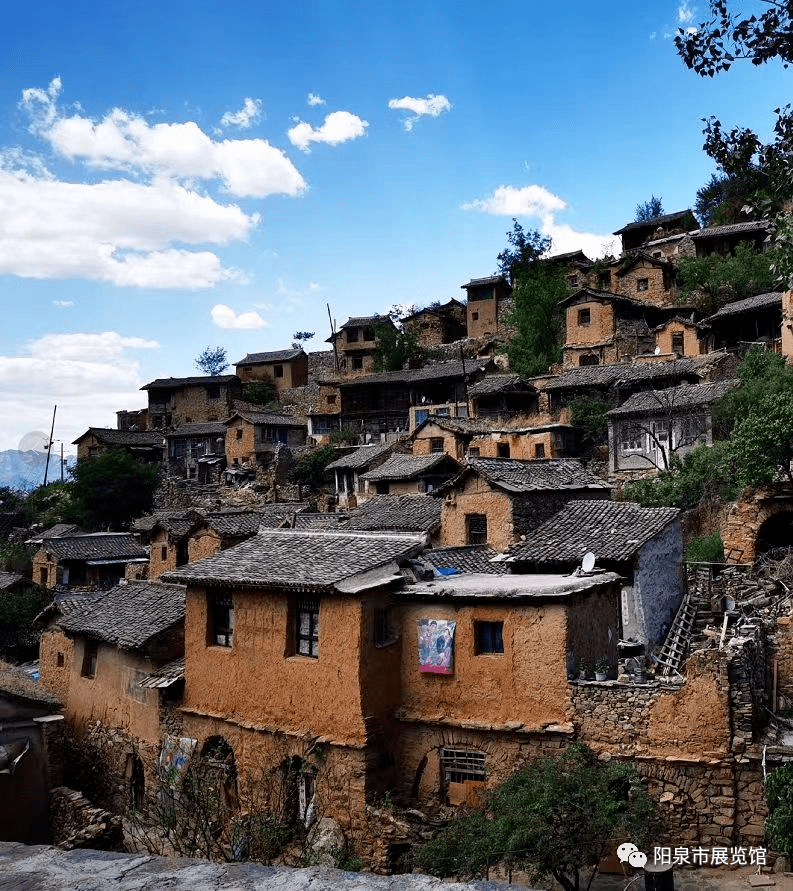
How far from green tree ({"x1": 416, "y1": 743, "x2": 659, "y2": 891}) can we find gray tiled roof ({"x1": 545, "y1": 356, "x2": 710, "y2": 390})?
31.7 meters

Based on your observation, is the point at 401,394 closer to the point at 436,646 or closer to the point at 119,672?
the point at 119,672

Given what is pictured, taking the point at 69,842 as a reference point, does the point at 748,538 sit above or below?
above

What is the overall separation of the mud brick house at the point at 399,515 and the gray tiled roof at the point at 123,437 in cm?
3667

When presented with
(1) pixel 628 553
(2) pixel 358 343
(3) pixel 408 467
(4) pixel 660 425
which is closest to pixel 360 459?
(3) pixel 408 467

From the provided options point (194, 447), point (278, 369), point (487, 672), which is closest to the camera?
point (487, 672)

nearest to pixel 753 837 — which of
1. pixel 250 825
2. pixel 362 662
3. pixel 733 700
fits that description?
pixel 733 700

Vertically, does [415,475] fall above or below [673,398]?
below

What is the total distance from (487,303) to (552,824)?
56596 mm

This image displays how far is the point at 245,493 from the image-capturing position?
171ft

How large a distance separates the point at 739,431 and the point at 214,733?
18283mm

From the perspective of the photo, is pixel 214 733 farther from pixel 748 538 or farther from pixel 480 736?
pixel 748 538

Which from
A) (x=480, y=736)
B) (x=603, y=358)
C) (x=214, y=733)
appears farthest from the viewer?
(x=603, y=358)

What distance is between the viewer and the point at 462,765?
50.2 feet

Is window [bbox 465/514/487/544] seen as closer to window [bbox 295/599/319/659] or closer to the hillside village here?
the hillside village
